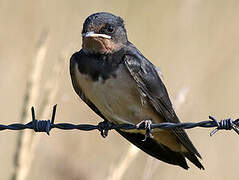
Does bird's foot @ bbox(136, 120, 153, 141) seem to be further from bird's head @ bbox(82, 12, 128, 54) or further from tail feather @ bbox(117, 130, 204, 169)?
bird's head @ bbox(82, 12, 128, 54)

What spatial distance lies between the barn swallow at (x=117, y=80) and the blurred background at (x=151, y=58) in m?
0.94

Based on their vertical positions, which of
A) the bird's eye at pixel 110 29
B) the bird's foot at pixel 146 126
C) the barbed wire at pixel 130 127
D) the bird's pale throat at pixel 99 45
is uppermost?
the bird's eye at pixel 110 29

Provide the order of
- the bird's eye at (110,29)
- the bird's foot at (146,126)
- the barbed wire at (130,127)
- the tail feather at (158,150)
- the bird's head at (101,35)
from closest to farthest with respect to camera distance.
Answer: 1. the barbed wire at (130,127)
2. the bird's foot at (146,126)
3. the bird's head at (101,35)
4. the bird's eye at (110,29)
5. the tail feather at (158,150)

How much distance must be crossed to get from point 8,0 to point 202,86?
193cm

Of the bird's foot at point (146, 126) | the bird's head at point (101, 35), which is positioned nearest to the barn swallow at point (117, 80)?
the bird's head at point (101, 35)

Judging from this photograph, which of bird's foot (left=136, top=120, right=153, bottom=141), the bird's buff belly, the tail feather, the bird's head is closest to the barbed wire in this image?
bird's foot (left=136, top=120, right=153, bottom=141)

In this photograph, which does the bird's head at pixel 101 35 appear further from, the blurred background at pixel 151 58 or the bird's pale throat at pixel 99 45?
the blurred background at pixel 151 58

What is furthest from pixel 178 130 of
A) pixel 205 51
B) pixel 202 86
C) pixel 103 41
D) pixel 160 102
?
pixel 205 51

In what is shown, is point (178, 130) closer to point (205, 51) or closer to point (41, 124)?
point (41, 124)

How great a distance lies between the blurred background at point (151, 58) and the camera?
5758 mm

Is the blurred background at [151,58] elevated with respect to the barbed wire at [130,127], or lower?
elevated

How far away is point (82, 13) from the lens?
6605 mm

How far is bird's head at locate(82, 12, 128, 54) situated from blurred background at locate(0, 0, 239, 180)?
1.04 metres

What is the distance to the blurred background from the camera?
5.76 meters
